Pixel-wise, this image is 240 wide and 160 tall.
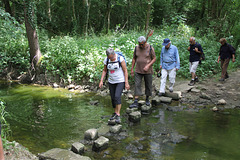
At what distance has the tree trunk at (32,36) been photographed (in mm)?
10370

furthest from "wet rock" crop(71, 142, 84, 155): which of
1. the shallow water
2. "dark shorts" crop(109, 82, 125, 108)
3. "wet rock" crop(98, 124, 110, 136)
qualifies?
"dark shorts" crop(109, 82, 125, 108)

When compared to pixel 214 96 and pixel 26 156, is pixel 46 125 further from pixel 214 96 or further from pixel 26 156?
pixel 214 96

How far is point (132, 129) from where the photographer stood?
16.9 feet

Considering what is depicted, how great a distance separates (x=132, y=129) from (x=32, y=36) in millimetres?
8524

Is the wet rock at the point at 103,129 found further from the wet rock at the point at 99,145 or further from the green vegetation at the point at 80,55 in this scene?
the green vegetation at the point at 80,55

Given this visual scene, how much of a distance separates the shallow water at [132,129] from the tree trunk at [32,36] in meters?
3.65

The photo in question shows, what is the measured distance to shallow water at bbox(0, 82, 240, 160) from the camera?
400 cm

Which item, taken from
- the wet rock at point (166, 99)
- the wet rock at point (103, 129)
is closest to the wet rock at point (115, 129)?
the wet rock at point (103, 129)

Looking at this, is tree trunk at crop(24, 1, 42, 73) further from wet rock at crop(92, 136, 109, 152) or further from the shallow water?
wet rock at crop(92, 136, 109, 152)

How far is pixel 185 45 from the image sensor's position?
10742mm

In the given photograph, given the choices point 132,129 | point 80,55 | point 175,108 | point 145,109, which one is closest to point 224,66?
point 175,108

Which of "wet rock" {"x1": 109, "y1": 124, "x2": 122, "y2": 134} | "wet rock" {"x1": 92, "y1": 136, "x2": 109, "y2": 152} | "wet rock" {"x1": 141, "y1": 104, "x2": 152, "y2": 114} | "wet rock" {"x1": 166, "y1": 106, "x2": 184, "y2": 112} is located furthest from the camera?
"wet rock" {"x1": 166, "y1": 106, "x2": 184, "y2": 112}

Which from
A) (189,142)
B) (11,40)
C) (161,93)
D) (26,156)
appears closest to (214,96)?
(161,93)

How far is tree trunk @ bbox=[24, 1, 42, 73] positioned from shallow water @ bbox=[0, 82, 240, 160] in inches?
144
